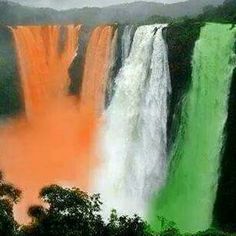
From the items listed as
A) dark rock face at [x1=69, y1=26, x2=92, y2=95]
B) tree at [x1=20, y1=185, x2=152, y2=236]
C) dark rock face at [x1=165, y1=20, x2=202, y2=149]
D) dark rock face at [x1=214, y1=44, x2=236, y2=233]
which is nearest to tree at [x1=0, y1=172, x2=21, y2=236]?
tree at [x1=20, y1=185, x2=152, y2=236]

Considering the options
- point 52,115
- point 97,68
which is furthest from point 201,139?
point 52,115

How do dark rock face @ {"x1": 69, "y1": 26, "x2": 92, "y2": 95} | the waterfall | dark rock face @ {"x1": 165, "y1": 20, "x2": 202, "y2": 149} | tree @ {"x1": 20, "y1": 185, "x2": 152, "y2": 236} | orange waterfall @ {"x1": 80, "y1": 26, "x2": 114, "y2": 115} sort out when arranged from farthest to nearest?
the waterfall, dark rock face @ {"x1": 69, "y1": 26, "x2": 92, "y2": 95}, orange waterfall @ {"x1": 80, "y1": 26, "x2": 114, "y2": 115}, dark rock face @ {"x1": 165, "y1": 20, "x2": 202, "y2": 149}, tree @ {"x1": 20, "y1": 185, "x2": 152, "y2": 236}

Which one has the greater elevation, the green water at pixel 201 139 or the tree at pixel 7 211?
the green water at pixel 201 139

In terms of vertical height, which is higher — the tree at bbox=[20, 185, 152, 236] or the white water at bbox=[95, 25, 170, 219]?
the white water at bbox=[95, 25, 170, 219]

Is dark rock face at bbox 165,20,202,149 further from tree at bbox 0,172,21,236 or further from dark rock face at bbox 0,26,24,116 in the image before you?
tree at bbox 0,172,21,236

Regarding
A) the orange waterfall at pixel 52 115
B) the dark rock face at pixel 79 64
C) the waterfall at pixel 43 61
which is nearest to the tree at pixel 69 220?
the orange waterfall at pixel 52 115

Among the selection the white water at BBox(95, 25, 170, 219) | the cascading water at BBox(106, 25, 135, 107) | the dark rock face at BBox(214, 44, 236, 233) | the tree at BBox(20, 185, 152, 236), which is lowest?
the tree at BBox(20, 185, 152, 236)

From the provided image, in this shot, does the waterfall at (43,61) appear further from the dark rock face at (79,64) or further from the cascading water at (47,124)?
the dark rock face at (79,64)

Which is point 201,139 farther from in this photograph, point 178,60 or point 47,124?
point 47,124
